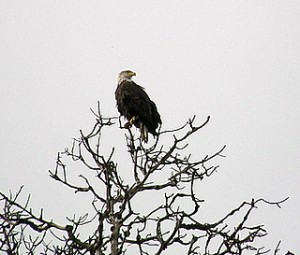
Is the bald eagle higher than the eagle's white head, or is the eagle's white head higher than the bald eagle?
the eagle's white head

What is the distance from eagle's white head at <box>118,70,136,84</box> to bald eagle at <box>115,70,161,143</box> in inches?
23.1

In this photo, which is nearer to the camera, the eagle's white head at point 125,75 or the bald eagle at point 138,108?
the bald eagle at point 138,108

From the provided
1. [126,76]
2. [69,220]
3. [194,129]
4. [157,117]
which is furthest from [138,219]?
[126,76]

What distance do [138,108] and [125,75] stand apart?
144cm

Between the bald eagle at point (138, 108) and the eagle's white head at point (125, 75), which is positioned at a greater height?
the eagle's white head at point (125, 75)

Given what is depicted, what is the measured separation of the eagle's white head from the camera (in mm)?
9132

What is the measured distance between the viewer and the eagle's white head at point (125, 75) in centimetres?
913

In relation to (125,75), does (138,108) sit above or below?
below

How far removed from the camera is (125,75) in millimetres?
9297

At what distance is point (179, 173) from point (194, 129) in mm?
394

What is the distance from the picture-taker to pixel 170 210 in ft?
14.1

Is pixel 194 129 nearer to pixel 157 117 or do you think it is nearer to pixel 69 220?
pixel 69 220

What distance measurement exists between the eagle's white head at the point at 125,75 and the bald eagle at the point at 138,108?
0.59m

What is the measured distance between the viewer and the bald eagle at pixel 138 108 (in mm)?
7918
